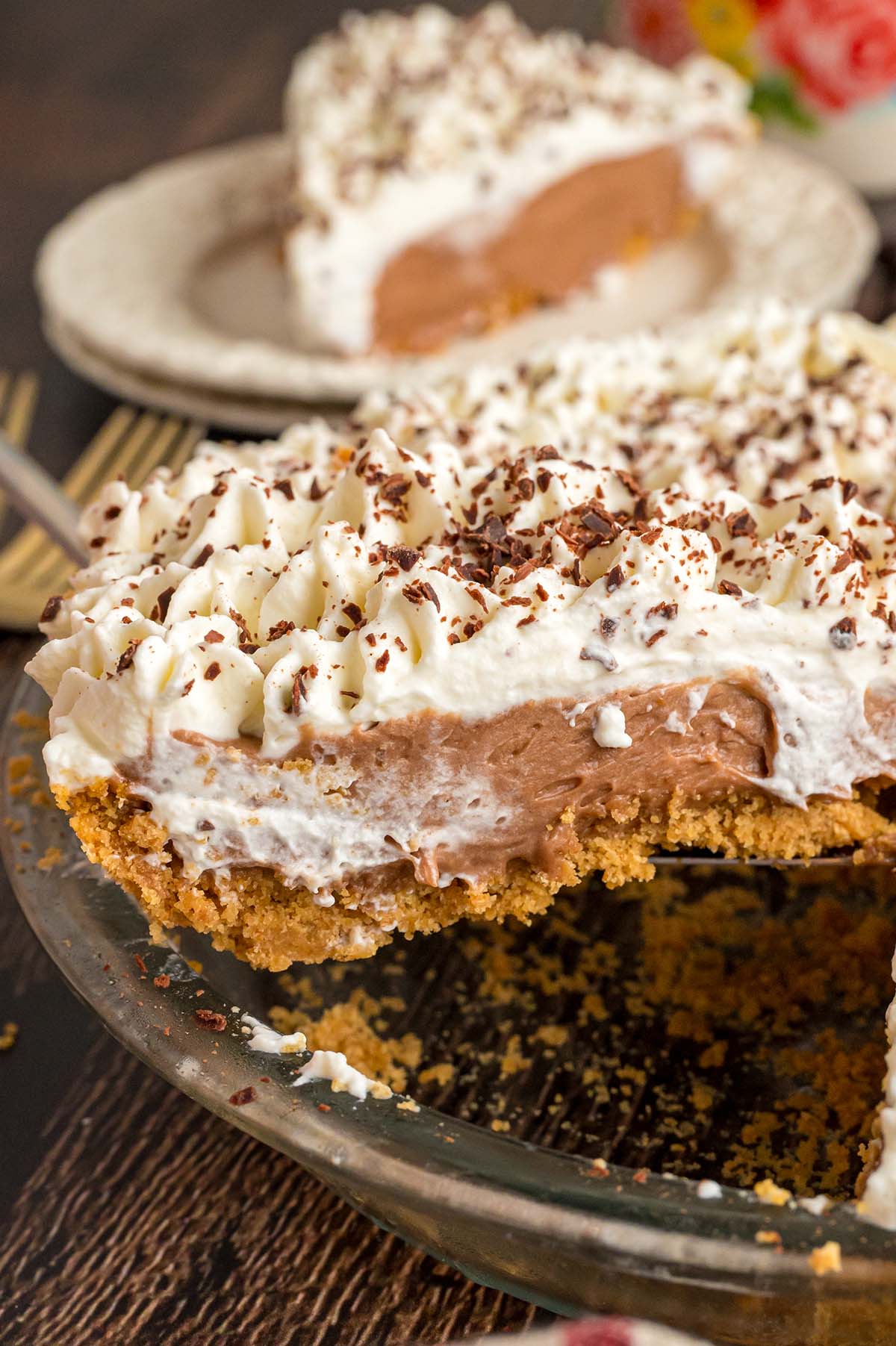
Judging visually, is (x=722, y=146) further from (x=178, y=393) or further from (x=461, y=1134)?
(x=461, y=1134)

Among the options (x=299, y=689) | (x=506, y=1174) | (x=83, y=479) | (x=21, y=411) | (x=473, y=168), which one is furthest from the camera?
(x=473, y=168)

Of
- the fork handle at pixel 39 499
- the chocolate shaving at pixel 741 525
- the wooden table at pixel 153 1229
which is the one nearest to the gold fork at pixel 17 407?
the fork handle at pixel 39 499

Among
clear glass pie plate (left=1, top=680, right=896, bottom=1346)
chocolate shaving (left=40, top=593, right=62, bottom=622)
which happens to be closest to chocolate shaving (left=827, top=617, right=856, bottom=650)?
clear glass pie plate (left=1, top=680, right=896, bottom=1346)

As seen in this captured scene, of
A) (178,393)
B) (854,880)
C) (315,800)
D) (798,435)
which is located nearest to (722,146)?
(178,393)

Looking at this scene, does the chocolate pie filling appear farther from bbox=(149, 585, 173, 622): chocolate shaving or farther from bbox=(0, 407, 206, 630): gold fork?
bbox=(149, 585, 173, 622): chocolate shaving

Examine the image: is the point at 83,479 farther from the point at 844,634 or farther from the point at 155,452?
the point at 844,634

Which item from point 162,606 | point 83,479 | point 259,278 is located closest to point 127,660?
point 162,606
